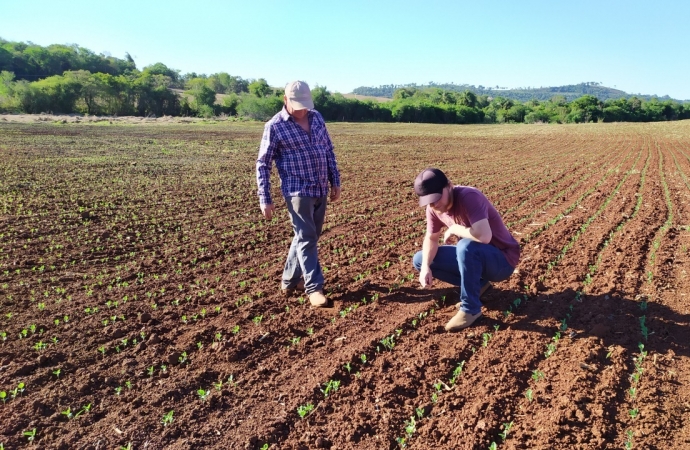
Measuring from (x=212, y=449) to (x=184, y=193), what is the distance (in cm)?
890

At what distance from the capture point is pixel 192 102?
78.2m

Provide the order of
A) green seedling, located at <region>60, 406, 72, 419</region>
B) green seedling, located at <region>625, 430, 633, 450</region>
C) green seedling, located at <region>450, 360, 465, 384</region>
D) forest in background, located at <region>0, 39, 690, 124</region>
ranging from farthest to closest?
forest in background, located at <region>0, 39, 690, 124</region> → green seedling, located at <region>450, 360, 465, 384</region> → green seedling, located at <region>60, 406, 72, 419</region> → green seedling, located at <region>625, 430, 633, 450</region>

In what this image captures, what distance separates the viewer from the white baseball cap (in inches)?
154

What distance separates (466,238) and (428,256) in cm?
39

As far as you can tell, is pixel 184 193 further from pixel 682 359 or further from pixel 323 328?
pixel 682 359

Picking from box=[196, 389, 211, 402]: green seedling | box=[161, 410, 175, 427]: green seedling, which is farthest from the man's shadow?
box=[161, 410, 175, 427]: green seedling

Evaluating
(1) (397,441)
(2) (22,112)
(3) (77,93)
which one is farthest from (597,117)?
(1) (397,441)

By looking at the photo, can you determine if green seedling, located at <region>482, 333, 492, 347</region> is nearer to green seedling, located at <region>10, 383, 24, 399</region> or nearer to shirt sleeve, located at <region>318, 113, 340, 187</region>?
shirt sleeve, located at <region>318, 113, 340, 187</region>

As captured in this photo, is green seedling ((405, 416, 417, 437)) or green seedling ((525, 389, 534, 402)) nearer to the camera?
green seedling ((405, 416, 417, 437))

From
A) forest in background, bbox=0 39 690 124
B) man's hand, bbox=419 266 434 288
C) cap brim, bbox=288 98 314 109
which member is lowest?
man's hand, bbox=419 266 434 288

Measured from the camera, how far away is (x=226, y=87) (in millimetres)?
127562

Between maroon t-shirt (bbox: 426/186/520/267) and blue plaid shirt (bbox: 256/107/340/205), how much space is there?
3.62 feet

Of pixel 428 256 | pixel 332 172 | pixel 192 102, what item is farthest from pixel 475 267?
pixel 192 102

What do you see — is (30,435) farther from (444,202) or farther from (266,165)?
(444,202)
